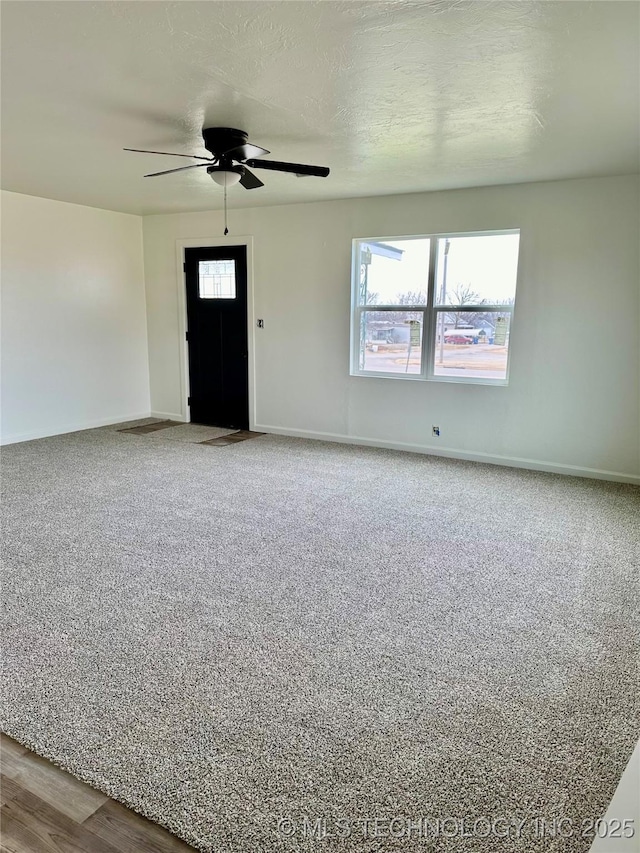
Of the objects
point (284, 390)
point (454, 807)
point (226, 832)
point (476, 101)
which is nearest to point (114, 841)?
point (226, 832)

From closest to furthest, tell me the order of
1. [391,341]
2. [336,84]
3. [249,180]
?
[336,84] < [249,180] < [391,341]

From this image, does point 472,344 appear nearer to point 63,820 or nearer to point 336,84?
point 336,84

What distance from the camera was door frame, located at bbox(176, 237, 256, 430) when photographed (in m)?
6.18

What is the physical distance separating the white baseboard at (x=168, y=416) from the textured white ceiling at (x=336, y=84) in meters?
3.31

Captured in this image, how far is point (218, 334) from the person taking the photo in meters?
6.54

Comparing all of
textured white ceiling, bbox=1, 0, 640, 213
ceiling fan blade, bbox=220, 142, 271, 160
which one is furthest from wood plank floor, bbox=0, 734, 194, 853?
ceiling fan blade, bbox=220, 142, 271, 160

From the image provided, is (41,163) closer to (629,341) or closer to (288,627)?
(288,627)

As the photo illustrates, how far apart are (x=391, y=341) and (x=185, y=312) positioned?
2.71 metres

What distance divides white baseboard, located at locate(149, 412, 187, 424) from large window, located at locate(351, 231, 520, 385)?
2512 mm

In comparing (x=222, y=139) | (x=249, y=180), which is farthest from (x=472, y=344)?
(x=222, y=139)

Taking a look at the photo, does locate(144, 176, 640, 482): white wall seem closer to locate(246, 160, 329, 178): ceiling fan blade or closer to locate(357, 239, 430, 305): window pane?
locate(357, 239, 430, 305): window pane

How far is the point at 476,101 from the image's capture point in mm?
2869

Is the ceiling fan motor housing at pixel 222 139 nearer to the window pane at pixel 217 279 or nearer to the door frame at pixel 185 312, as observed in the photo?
the door frame at pixel 185 312

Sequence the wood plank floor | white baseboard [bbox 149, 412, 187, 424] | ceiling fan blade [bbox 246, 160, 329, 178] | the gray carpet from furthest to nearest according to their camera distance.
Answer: white baseboard [bbox 149, 412, 187, 424], ceiling fan blade [bbox 246, 160, 329, 178], the gray carpet, the wood plank floor
